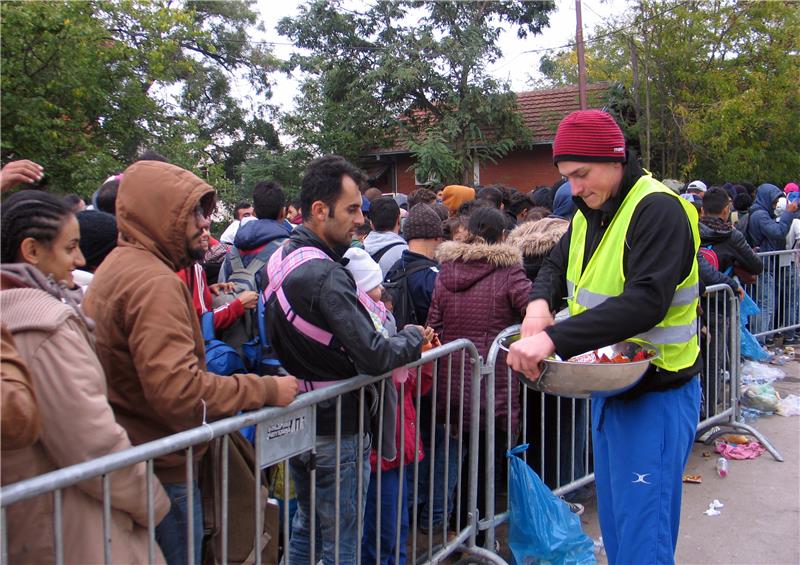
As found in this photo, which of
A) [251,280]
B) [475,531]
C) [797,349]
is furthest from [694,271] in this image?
[797,349]

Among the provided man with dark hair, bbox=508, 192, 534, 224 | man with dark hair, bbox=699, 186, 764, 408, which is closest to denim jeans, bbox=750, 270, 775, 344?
man with dark hair, bbox=699, 186, 764, 408

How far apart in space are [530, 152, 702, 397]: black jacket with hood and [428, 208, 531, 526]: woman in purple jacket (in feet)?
4.65

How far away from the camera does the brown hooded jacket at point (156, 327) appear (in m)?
2.19

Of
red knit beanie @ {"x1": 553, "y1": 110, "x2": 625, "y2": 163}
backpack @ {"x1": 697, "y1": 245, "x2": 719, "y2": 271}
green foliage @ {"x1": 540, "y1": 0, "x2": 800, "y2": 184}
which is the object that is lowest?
backpack @ {"x1": 697, "y1": 245, "x2": 719, "y2": 271}

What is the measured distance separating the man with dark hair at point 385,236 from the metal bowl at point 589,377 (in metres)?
2.46

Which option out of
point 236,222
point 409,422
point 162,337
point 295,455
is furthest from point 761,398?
point 162,337

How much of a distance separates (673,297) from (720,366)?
12.3ft

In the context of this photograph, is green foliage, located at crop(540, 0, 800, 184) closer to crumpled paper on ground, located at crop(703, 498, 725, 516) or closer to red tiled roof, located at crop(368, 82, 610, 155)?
red tiled roof, located at crop(368, 82, 610, 155)

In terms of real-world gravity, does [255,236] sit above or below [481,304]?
above

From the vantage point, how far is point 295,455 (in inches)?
106

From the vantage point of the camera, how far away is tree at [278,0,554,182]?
20250 millimetres

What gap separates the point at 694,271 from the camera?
261cm

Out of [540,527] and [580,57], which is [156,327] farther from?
[580,57]

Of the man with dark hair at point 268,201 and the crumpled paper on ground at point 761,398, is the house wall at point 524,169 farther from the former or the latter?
A: the man with dark hair at point 268,201
